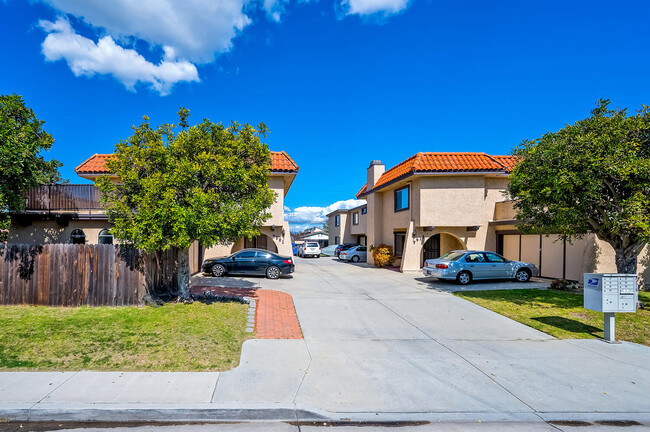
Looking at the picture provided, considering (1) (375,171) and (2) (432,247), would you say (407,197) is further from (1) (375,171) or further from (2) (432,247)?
(1) (375,171)

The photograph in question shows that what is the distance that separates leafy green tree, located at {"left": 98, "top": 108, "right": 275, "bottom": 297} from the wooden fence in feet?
3.47

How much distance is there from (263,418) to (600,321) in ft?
28.3

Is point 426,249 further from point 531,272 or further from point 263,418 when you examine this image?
point 263,418

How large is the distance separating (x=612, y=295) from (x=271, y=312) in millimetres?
7606

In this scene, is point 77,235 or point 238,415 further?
point 77,235

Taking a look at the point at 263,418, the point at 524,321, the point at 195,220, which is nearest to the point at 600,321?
the point at 524,321

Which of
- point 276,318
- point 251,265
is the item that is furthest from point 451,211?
point 276,318

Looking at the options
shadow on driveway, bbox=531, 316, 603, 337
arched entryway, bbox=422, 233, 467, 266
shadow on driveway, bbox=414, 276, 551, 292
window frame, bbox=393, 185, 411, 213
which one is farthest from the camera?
arched entryway, bbox=422, 233, 467, 266

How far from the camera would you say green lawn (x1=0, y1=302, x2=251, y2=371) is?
5453 mm

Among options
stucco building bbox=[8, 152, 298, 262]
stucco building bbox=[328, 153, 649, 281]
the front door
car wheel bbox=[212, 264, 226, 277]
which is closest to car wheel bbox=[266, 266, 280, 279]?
car wheel bbox=[212, 264, 226, 277]

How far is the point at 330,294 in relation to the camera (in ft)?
39.0

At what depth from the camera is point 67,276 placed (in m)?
8.87

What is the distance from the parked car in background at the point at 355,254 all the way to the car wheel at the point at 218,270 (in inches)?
544

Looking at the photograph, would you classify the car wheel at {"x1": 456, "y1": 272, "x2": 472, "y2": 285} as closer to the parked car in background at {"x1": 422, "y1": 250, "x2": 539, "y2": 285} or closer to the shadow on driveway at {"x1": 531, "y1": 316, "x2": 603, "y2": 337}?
the parked car in background at {"x1": 422, "y1": 250, "x2": 539, "y2": 285}
